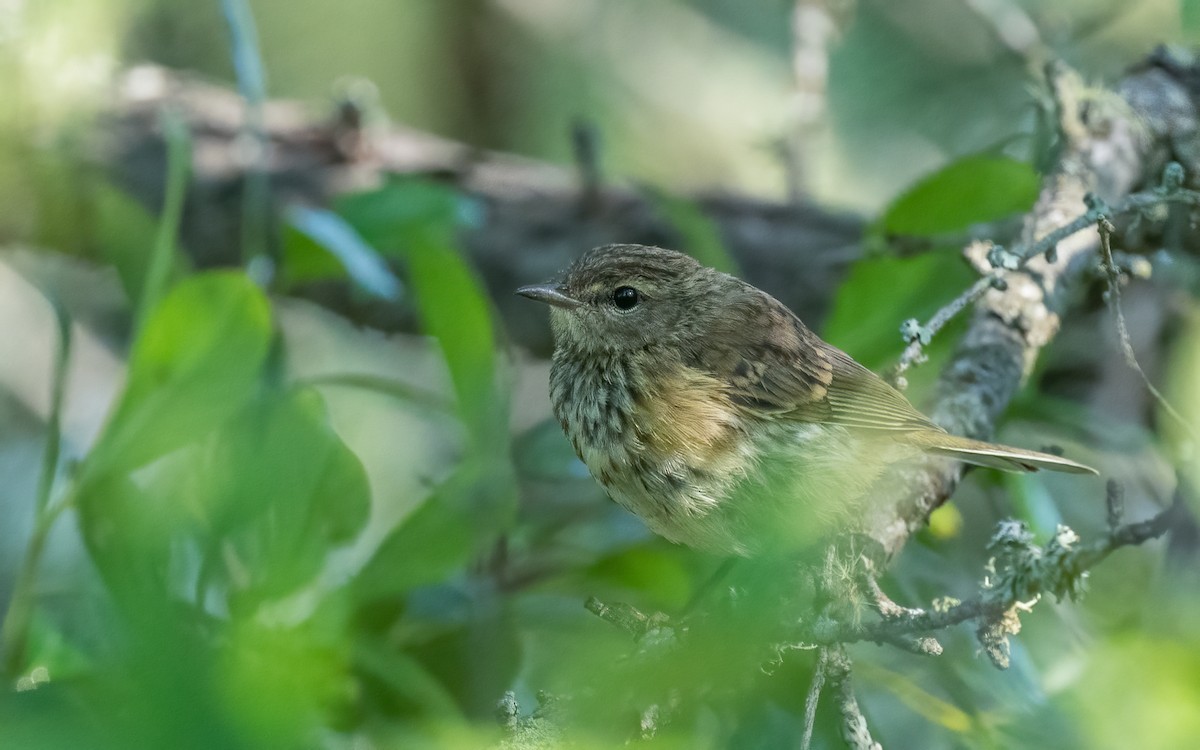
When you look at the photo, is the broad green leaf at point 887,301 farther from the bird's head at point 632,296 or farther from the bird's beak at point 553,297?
the bird's beak at point 553,297

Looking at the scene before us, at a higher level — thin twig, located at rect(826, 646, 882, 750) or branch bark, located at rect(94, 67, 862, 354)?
branch bark, located at rect(94, 67, 862, 354)

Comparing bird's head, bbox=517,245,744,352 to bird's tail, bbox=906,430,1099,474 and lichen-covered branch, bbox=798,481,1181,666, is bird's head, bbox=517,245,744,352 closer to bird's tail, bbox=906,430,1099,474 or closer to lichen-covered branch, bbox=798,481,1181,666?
bird's tail, bbox=906,430,1099,474

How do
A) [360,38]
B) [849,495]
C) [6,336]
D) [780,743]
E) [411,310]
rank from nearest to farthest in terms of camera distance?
[780,743]
[849,495]
[411,310]
[6,336]
[360,38]

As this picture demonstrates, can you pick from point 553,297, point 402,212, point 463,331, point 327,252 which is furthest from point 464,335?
point 402,212

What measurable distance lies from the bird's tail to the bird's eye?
707 millimetres

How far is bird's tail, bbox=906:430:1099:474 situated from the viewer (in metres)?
1.93

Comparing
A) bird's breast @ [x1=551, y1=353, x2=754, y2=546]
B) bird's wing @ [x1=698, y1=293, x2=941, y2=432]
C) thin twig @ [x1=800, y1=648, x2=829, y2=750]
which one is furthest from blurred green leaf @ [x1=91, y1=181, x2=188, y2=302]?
thin twig @ [x1=800, y1=648, x2=829, y2=750]

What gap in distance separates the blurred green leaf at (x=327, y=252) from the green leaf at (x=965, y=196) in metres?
1.15

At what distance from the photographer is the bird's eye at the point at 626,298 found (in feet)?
8.04

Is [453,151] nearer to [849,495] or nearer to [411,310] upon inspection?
[411,310]

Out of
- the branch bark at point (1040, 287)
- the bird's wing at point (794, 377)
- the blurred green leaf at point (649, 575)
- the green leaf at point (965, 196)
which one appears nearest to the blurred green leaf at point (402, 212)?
the bird's wing at point (794, 377)

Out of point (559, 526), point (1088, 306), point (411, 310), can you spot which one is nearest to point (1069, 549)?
point (559, 526)

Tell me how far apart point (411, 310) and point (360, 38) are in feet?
6.25

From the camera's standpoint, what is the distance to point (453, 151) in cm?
395
